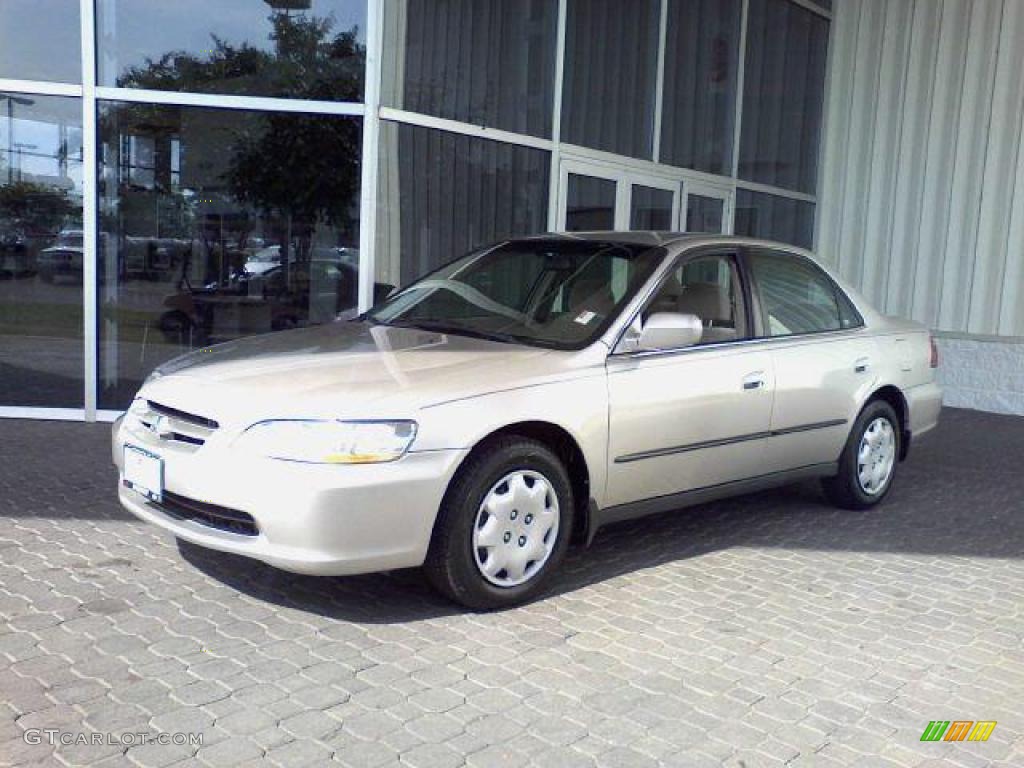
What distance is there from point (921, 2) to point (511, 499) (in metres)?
9.37

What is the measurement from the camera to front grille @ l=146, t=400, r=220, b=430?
383 cm

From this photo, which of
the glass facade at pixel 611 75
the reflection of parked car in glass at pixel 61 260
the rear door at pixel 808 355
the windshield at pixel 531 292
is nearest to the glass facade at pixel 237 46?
the reflection of parked car in glass at pixel 61 260

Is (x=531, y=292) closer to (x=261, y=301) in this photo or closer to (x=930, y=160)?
(x=261, y=301)

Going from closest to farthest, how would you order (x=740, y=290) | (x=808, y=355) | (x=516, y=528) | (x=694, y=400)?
(x=516, y=528) → (x=694, y=400) → (x=740, y=290) → (x=808, y=355)

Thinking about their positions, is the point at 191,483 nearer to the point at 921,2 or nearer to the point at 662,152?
the point at 662,152

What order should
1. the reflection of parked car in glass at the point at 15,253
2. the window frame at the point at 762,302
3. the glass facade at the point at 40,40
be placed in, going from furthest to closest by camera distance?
the reflection of parked car in glass at the point at 15,253
the glass facade at the point at 40,40
the window frame at the point at 762,302

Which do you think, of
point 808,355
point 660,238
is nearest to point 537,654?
point 660,238

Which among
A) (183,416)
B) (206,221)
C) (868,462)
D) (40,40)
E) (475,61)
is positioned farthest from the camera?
(475,61)

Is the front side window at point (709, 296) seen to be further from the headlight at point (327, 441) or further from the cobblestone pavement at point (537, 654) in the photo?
the headlight at point (327, 441)

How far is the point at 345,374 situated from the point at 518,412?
2.29ft

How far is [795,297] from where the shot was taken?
560cm

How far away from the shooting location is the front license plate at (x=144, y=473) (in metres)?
3.93

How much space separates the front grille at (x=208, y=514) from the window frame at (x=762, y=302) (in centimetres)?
274

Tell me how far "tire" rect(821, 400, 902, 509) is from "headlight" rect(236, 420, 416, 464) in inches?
122
